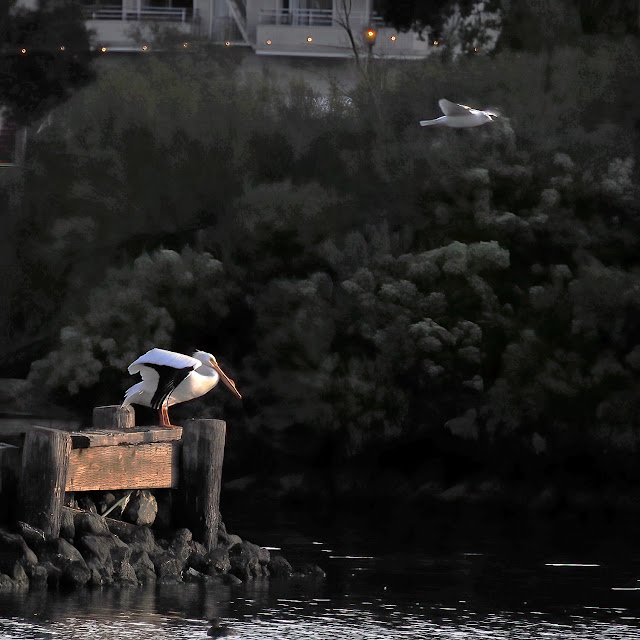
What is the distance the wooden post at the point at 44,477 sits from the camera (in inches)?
713

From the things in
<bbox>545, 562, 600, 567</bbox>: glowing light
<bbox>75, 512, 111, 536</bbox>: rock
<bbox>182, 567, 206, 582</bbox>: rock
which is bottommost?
<bbox>545, 562, 600, 567</bbox>: glowing light

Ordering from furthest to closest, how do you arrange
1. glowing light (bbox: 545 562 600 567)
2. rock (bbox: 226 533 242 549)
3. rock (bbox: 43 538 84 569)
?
1. glowing light (bbox: 545 562 600 567)
2. rock (bbox: 226 533 242 549)
3. rock (bbox: 43 538 84 569)

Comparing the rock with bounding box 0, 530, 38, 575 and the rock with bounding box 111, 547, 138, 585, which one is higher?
the rock with bounding box 0, 530, 38, 575

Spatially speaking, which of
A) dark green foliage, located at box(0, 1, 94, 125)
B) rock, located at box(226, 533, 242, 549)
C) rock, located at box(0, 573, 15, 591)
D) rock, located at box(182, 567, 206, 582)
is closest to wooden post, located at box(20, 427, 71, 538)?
rock, located at box(0, 573, 15, 591)

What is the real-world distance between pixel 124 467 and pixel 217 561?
1377 mm

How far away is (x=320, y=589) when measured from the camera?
19391 millimetres

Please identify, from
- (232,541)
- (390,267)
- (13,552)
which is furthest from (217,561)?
(390,267)

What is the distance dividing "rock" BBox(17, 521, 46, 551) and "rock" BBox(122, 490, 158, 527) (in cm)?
174

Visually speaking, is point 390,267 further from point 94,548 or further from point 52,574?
point 52,574

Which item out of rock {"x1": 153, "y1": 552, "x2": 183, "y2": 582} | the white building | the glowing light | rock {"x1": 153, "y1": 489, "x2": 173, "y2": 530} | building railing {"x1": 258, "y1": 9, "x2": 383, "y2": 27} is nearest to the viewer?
rock {"x1": 153, "y1": 552, "x2": 183, "y2": 582}

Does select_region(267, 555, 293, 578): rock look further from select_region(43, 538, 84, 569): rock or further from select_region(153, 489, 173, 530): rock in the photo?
select_region(43, 538, 84, 569): rock

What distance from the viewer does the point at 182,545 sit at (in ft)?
64.0

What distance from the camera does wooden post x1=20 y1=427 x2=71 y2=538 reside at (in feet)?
59.4

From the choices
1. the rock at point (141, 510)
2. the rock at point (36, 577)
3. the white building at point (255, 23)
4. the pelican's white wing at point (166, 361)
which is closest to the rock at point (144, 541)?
the rock at point (141, 510)
